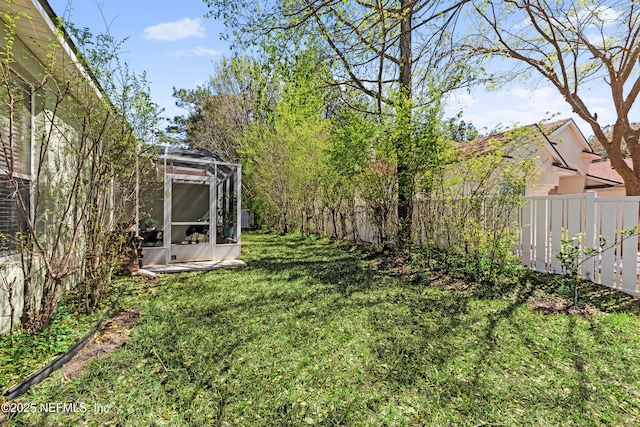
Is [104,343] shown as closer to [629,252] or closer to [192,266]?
[192,266]

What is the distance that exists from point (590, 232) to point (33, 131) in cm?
750

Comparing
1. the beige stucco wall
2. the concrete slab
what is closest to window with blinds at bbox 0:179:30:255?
the beige stucco wall

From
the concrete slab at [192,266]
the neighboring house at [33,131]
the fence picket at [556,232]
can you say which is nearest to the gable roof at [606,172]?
the fence picket at [556,232]

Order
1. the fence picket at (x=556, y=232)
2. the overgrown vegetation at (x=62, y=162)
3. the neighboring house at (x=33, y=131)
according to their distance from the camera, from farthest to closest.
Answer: the fence picket at (x=556, y=232), the overgrown vegetation at (x=62, y=162), the neighboring house at (x=33, y=131)

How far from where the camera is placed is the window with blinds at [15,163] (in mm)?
2922

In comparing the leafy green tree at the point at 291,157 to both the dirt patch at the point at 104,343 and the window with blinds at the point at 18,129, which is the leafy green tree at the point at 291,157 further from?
the dirt patch at the point at 104,343

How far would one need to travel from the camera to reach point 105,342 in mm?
3209

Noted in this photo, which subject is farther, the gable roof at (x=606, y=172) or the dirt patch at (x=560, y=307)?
the gable roof at (x=606, y=172)

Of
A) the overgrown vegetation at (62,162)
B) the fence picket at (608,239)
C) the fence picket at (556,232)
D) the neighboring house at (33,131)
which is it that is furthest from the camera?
the fence picket at (556,232)

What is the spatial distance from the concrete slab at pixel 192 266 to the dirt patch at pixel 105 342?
8.15 ft

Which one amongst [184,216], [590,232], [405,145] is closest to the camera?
[590,232]

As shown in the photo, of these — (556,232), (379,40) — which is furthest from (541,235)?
(379,40)

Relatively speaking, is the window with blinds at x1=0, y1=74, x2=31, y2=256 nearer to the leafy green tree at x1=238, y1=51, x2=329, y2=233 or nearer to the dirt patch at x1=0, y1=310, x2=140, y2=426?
the dirt patch at x1=0, y1=310, x2=140, y2=426

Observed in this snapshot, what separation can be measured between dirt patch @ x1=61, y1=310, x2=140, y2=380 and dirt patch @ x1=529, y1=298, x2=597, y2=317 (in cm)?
494
